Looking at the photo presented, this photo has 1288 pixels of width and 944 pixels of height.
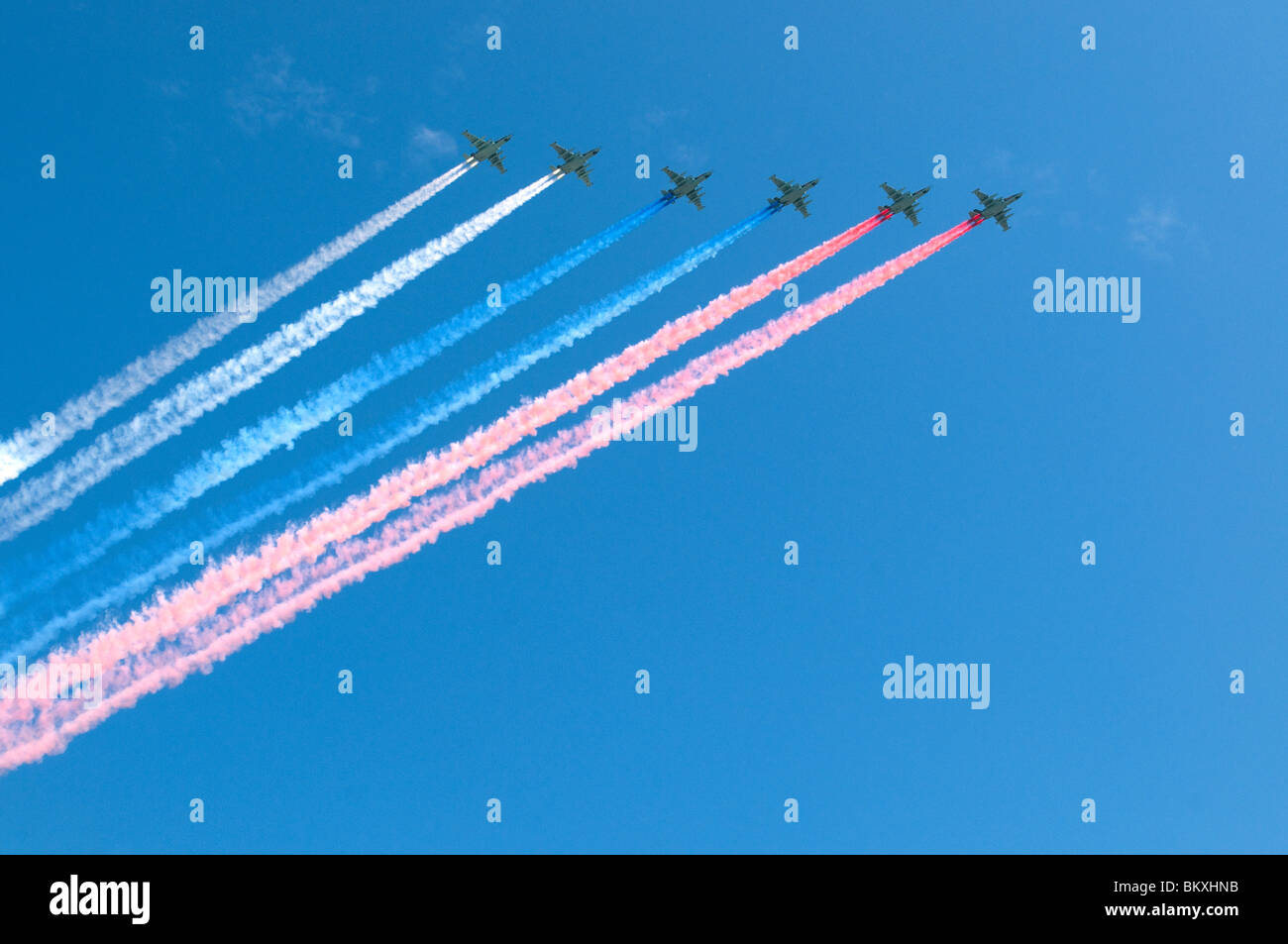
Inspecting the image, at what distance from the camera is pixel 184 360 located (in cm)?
6562

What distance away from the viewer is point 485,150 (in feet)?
243

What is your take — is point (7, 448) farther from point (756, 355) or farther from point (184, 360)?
point (756, 355)

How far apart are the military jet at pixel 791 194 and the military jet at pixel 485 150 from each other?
1610 cm

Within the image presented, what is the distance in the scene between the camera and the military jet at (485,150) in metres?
73.8

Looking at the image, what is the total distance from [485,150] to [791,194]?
18091 millimetres
